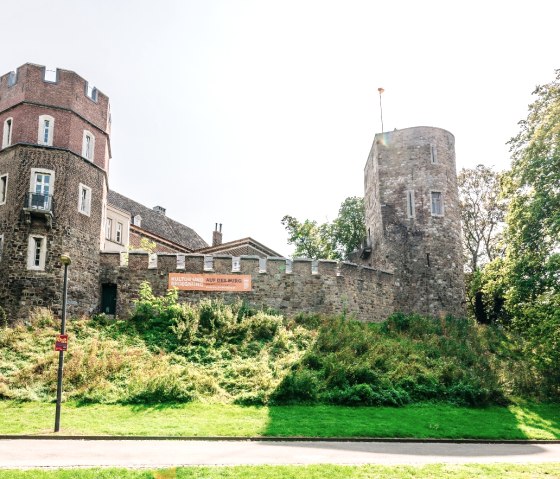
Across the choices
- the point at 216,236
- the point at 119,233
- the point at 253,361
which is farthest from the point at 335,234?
the point at 253,361

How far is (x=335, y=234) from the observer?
42500 millimetres

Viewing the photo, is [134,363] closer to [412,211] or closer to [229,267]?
[229,267]

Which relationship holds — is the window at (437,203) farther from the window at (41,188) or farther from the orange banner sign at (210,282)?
the window at (41,188)

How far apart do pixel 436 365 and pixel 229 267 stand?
9600mm

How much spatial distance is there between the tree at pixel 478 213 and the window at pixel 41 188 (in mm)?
26296

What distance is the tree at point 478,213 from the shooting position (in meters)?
37.8

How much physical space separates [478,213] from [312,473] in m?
32.1

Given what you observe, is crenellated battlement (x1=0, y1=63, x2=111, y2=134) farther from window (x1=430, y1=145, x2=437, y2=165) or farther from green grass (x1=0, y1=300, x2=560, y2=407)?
window (x1=430, y1=145, x2=437, y2=165)

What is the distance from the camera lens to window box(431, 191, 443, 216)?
101 feet

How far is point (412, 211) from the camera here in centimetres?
3094

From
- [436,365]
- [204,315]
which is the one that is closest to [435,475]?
[436,365]

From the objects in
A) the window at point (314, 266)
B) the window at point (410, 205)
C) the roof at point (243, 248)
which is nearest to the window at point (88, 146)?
the window at point (314, 266)

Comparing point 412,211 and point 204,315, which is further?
point 412,211

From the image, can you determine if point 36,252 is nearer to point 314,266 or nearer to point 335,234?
point 314,266
